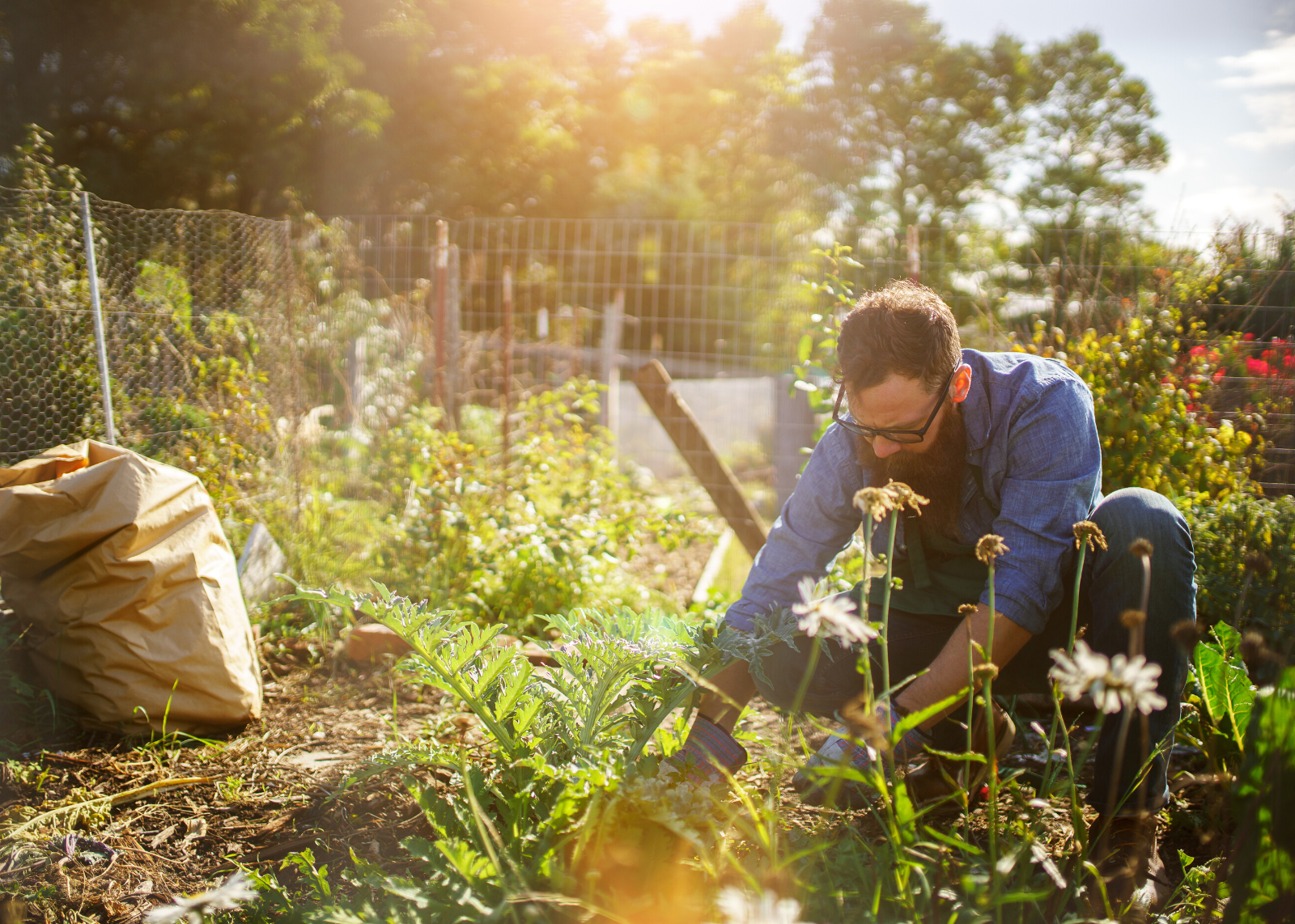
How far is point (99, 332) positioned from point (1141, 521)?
345 centimetres

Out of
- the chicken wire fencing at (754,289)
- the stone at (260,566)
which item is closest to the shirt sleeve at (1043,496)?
the chicken wire fencing at (754,289)

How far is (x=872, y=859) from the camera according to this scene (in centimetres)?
148

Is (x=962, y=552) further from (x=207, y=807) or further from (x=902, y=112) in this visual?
(x=902, y=112)

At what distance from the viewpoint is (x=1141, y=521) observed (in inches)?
65.0

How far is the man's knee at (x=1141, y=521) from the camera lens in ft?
5.31

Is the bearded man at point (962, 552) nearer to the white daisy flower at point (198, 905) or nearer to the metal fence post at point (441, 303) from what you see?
the white daisy flower at point (198, 905)

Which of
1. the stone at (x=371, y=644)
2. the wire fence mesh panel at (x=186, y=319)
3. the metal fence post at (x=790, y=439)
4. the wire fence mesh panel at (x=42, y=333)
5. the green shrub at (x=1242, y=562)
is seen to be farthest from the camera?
the metal fence post at (x=790, y=439)

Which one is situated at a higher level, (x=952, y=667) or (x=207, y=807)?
(x=952, y=667)

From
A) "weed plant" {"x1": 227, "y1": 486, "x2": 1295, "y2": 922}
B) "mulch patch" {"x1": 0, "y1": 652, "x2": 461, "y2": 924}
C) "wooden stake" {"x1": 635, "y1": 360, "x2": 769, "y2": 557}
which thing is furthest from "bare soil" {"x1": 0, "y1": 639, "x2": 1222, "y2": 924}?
"wooden stake" {"x1": 635, "y1": 360, "x2": 769, "y2": 557}

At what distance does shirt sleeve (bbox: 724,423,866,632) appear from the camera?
6.10 feet

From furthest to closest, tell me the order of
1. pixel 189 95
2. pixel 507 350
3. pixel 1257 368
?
pixel 189 95 < pixel 507 350 < pixel 1257 368

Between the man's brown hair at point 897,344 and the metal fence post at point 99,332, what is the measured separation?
2721 millimetres

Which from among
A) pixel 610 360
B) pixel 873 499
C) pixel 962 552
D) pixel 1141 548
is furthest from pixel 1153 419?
pixel 610 360

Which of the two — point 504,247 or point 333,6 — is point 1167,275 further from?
point 333,6
